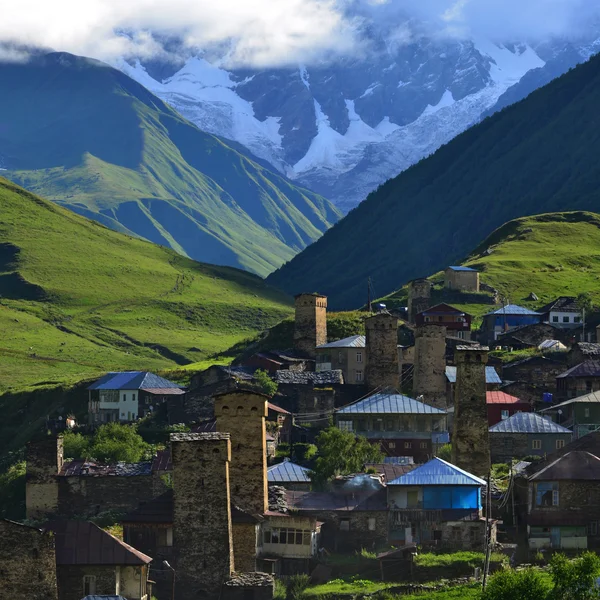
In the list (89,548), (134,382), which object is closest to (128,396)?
(134,382)

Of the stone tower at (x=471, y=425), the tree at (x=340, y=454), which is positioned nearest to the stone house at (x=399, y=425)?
the tree at (x=340, y=454)

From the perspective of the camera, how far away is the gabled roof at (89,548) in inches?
2594

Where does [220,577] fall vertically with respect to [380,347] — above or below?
below

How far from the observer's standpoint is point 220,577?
69.1 metres

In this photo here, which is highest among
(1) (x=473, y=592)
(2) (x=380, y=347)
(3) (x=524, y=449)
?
(2) (x=380, y=347)

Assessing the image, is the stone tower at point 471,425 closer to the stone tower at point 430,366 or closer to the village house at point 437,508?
the village house at point 437,508

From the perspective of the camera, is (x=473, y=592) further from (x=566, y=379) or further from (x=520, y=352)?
(x=520, y=352)

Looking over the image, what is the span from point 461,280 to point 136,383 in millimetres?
59544

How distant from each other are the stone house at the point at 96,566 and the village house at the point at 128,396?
186 ft

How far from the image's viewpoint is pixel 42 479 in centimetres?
9512

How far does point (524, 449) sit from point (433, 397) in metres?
13.3

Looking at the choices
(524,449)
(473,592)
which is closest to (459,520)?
(473,592)

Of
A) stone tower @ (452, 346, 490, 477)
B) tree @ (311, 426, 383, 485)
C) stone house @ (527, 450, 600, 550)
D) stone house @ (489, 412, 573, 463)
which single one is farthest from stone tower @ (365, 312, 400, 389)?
stone house @ (527, 450, 600, 550)

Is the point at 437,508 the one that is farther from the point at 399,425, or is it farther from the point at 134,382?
the point at 134,382
